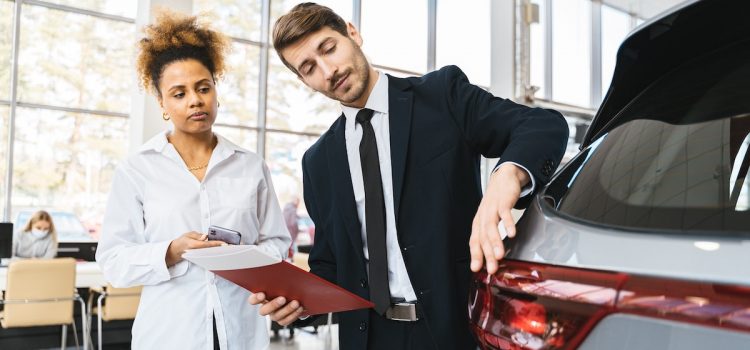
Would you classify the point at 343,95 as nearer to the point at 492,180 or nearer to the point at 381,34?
the point at 492,180

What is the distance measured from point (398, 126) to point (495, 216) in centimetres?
53

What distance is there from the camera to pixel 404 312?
1327mm

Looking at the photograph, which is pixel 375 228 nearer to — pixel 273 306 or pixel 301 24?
pixel 273 306

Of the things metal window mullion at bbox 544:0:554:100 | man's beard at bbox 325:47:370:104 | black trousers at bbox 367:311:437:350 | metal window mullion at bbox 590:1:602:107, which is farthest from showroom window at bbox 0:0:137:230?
metal window mullion at bbox 590:1:602:107

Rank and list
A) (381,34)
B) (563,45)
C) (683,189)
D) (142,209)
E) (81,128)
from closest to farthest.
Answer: (683,189), (142,209), (81,128), (381,34), (563,45)

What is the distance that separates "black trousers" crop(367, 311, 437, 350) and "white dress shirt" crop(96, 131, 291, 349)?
479mm

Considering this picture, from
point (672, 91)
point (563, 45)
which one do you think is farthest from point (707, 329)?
point (563, 45)

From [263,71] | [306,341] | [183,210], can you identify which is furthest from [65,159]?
[183,210]

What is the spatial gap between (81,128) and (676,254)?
8.45m

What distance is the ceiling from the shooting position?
852cm

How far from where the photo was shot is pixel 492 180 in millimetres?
993

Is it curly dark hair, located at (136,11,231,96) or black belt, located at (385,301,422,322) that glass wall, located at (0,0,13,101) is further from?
black belt, located at (385,301,422,322)

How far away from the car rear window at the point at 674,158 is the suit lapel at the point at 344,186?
1.94ft

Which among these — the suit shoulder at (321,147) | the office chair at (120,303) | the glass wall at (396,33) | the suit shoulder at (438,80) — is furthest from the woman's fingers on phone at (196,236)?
the glass wall at (396,33)
